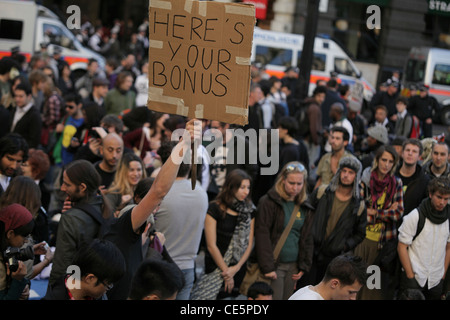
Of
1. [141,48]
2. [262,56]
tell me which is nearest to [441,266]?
[262,56]

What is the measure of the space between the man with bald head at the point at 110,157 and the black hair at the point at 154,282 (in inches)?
117

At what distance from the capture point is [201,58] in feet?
13.3

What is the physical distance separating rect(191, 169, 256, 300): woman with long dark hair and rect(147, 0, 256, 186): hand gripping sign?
83.8 inches

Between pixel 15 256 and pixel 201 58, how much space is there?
159cm

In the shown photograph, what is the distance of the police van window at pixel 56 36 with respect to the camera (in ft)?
62.8

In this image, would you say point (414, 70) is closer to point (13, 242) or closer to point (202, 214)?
point (202, 214)

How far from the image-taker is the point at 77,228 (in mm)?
4547

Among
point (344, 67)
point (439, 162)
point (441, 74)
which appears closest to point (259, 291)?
point (439, 162)

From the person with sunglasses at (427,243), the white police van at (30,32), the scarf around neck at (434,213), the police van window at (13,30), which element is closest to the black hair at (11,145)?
the person with sunglasses at (427,243)

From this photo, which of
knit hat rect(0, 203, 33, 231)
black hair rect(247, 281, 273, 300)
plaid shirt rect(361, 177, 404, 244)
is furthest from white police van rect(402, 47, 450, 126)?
knit hat rect(0, 203, 33, 231)

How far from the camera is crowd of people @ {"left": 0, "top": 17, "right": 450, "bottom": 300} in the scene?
13.4 feet

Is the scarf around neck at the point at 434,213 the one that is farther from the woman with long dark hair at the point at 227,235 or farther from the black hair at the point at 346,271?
the black hair at the point at 346,271

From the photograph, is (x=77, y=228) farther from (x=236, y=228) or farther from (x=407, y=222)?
(x=407, y=222)
